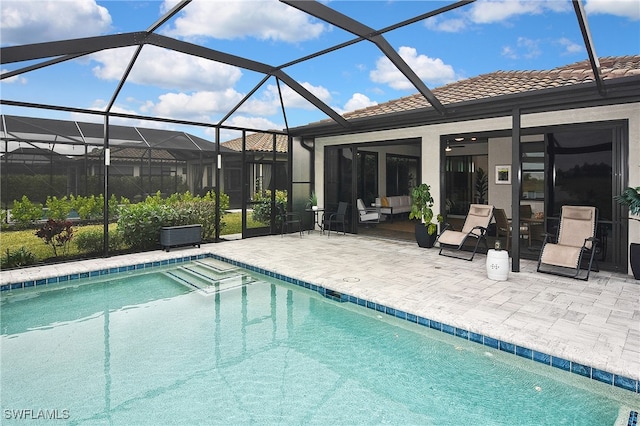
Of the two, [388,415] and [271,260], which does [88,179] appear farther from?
[388,415]

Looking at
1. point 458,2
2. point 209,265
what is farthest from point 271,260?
point 458,2

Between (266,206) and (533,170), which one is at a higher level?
(533,170)

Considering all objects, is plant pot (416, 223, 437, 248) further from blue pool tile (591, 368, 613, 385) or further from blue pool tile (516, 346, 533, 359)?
blue pool tile (591, 368, 613, 385)

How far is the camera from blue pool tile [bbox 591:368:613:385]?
2920 mm

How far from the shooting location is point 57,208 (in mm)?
6992

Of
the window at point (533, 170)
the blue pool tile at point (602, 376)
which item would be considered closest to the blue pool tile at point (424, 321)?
the blue pool tile at point (602, 376)

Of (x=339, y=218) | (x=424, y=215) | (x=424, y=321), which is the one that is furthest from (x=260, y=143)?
(x=424, y=321)

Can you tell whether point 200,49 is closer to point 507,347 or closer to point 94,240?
point 94,240

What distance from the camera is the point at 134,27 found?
5.25 meters

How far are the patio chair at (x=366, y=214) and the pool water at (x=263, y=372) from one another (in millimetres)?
6271

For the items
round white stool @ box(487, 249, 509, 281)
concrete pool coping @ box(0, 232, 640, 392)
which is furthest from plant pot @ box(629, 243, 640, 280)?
round white stool @ box(487, 249, 509, 281)

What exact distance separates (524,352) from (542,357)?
14 centimetres

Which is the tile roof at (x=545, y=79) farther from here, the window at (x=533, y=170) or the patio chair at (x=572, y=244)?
the patio chair at (x=572, y=244)

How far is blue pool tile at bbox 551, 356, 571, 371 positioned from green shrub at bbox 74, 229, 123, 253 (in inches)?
296
